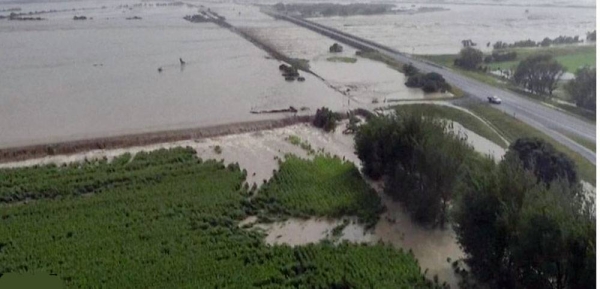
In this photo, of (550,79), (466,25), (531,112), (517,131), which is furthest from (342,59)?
(466,25)

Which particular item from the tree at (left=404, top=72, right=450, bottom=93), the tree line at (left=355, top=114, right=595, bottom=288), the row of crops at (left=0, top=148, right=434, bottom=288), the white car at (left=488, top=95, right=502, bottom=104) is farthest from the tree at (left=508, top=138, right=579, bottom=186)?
the tree at (left=404, top=72, right=450, bottom=93)

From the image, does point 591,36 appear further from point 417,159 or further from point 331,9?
point 417,159

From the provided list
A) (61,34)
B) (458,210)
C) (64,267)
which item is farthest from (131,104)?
(61,34)

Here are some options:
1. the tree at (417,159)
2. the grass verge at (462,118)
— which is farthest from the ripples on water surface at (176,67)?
the tree at (417,159)

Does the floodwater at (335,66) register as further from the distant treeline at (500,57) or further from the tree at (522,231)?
the tree at (522,231)

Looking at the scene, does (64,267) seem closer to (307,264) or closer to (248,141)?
(307,264)

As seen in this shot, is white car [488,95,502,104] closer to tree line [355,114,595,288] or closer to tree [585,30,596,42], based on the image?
tree line [355,114,595,288]
